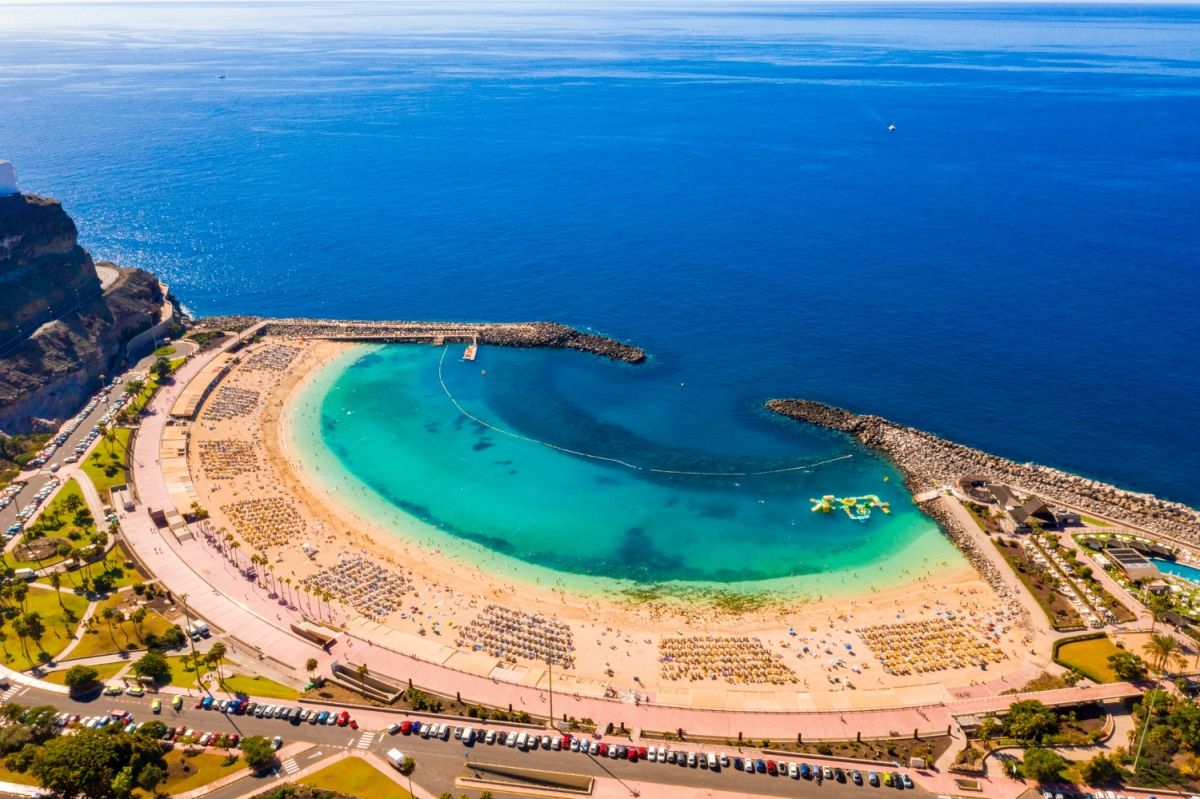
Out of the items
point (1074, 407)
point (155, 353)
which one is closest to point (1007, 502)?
point (1074, 407)

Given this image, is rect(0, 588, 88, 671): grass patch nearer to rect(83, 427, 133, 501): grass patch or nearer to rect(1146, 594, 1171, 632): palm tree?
rect(83, 427, 133, 501): grass patch

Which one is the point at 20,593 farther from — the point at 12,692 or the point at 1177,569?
the point at 1177,569

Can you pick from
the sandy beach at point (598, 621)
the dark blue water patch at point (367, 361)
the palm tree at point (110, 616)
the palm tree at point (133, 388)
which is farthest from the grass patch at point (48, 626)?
the dark blue water patch at point (367, 361)

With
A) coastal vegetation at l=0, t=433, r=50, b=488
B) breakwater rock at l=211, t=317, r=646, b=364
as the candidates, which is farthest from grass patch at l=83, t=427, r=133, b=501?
breakwater rock at l=211, t=317, r=646, b=364

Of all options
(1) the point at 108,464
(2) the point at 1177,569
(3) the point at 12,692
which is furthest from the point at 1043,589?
(1) the point at 108,464

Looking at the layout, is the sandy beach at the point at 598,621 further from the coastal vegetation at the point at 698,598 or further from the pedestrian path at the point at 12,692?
the pedestrian path at the point at 12,692

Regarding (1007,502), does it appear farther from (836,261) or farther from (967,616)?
(836,261)
